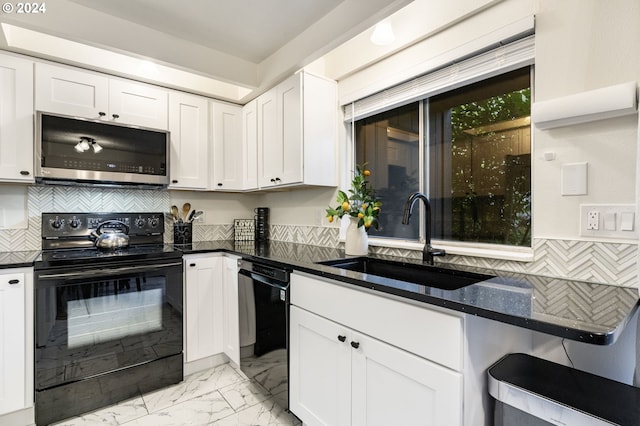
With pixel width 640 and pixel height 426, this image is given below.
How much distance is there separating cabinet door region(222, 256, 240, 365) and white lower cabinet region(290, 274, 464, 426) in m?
0.73

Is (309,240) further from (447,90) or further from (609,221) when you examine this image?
(609,221)

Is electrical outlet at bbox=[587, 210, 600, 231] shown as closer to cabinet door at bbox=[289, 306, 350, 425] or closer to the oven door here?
cabinet door at bbox=[289, 306, 350, 425]

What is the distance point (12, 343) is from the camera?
1754 mm

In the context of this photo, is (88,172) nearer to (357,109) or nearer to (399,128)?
(357,109)

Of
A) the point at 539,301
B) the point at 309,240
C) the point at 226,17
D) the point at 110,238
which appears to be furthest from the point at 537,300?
the point at 110,238

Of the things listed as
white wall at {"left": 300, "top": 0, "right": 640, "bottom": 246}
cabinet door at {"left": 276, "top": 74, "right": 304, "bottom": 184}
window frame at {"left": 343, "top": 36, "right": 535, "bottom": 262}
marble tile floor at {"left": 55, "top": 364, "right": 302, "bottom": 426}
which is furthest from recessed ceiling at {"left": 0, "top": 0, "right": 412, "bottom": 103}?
marble tile floor at {"left": 55, "top": 364, "right": 302, "bottom": 426}

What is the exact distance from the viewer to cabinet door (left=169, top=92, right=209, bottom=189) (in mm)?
2627

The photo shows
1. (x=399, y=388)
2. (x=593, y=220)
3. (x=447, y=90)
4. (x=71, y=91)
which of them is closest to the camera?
(x=399, y=388)

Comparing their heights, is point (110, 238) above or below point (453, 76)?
below

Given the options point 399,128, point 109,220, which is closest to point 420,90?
point 399,128

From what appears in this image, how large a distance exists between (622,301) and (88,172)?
9.45 ft

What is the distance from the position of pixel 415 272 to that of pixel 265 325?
94 centimetres

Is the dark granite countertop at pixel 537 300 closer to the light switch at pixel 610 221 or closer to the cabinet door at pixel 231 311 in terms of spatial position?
the light switch at pixel 610 221

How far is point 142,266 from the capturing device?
6.97 ft
